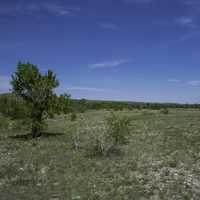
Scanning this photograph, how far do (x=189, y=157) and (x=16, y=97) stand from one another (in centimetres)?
1611

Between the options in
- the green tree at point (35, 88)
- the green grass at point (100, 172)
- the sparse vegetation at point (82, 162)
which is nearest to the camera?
the green grass at point (100, 172)

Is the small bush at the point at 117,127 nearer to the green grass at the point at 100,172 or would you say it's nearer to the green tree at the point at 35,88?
the green grass at the point at 100,172

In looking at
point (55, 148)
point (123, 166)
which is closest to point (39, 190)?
point (123, 166)

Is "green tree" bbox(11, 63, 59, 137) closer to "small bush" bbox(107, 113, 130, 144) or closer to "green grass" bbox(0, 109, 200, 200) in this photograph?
"green grass" bbox(0, 109, 200, 200)

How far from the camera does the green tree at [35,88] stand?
24406 millimetres

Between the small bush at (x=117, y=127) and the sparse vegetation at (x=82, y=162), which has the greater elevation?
the small bush at (x=117, y=127)

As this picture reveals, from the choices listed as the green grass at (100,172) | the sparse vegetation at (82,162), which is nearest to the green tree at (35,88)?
the sparse vegetation at (82,162)

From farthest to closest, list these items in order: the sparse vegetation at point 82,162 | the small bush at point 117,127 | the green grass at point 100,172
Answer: the small bush at point 117,127 → the sparse vegetation at point 82,162 → the green grass at point 100,172

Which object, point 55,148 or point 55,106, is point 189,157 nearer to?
point 55,148

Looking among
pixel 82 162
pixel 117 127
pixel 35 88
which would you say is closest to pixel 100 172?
pixel 82 162

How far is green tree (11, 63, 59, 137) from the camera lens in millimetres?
24406

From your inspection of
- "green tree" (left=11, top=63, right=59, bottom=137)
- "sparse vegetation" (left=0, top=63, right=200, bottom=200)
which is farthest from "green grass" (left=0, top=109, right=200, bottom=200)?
"green tree" (left=11, top=63, right=59, bottom=137)

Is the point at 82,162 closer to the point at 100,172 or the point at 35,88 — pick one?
the point at 100,172

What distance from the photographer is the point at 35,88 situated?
24.6m
